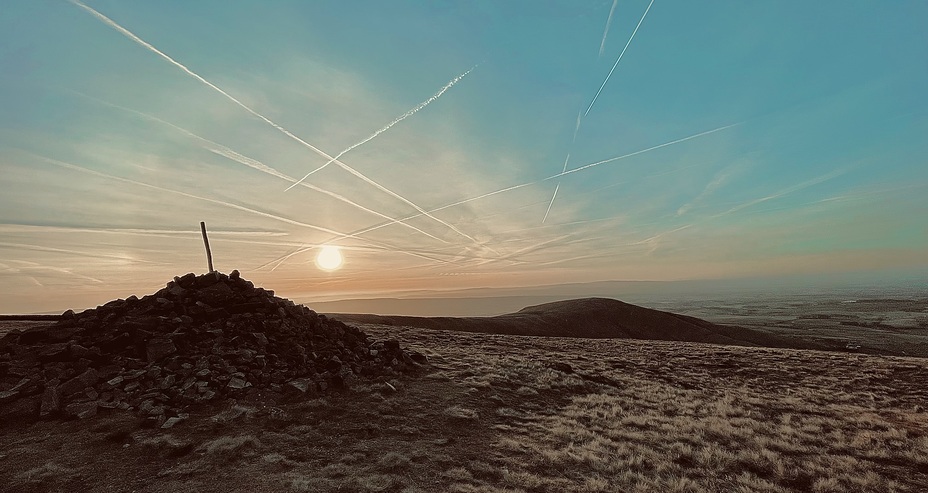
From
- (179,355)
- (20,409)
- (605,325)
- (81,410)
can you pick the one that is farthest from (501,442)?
(605,325)

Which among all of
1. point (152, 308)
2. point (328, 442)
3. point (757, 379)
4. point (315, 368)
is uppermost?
point (152, 308)

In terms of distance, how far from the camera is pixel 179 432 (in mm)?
12266

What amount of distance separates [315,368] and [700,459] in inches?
632

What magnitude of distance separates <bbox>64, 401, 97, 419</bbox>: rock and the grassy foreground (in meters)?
0.32

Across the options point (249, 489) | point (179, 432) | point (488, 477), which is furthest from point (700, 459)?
point (179, 432)

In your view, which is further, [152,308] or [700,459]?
[152,308]

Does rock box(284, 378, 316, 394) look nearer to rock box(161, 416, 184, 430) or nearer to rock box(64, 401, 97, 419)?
rock box(161, 416, 184, 430)

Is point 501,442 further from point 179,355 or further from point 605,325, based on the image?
point 605,325

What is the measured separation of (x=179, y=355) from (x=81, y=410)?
3529 millimetres

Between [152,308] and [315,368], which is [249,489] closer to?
[315,368]

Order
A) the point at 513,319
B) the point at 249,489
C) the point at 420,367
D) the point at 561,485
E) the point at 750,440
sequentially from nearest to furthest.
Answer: the point at 249,489 → the point at 561,485 → the point at 750,440 → the point at 420,367 → the point at 513,319

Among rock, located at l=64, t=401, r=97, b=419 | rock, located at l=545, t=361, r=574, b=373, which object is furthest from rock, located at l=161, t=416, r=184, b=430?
rock, located at l=545, t=361, r=574, b=373

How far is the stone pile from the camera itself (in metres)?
13.6

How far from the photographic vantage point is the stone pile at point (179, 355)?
13.6 m
